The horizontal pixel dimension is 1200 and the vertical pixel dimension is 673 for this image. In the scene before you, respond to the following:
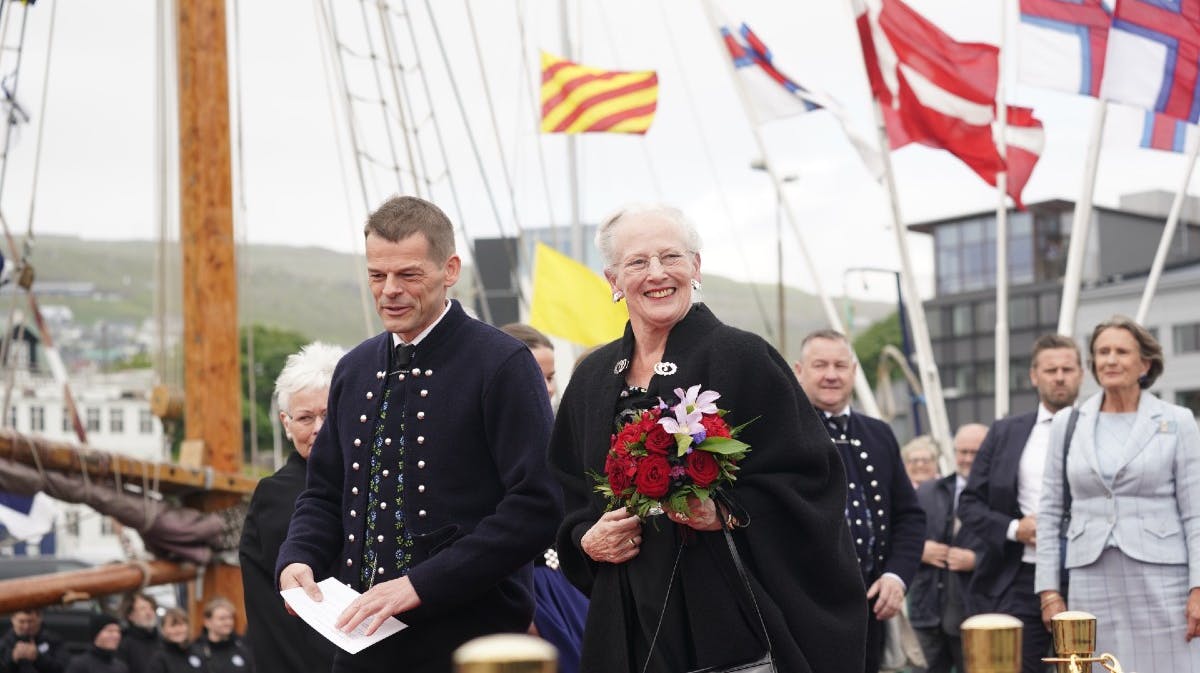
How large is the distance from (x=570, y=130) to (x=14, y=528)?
6.16 m

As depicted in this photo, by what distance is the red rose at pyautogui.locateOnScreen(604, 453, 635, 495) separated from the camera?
4.12m

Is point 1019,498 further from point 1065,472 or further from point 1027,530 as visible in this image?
point 1065,472

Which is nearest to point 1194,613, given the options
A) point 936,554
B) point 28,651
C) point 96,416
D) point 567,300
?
point 936,554

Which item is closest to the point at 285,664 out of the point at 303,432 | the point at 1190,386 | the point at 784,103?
the point at 303,432

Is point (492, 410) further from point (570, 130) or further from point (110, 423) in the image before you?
point (110, 423)

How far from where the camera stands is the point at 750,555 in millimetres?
4324

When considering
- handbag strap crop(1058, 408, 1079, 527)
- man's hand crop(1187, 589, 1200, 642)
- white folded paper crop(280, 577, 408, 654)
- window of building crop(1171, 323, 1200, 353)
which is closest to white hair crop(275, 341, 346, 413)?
white folded paper crop(280, 577, 408, 654)

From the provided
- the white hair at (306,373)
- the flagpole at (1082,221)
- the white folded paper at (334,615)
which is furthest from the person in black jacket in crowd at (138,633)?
the white folded paper at (334,615)

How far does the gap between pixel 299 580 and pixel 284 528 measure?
119 centimetres

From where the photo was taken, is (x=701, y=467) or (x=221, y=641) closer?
(x=701, y=467)

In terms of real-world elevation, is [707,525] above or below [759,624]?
above

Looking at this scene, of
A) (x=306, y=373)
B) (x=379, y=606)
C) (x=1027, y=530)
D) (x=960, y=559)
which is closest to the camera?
(x=379, y=606)

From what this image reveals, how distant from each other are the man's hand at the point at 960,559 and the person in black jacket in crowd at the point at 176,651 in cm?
646

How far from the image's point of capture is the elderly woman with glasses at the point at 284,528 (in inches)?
222
